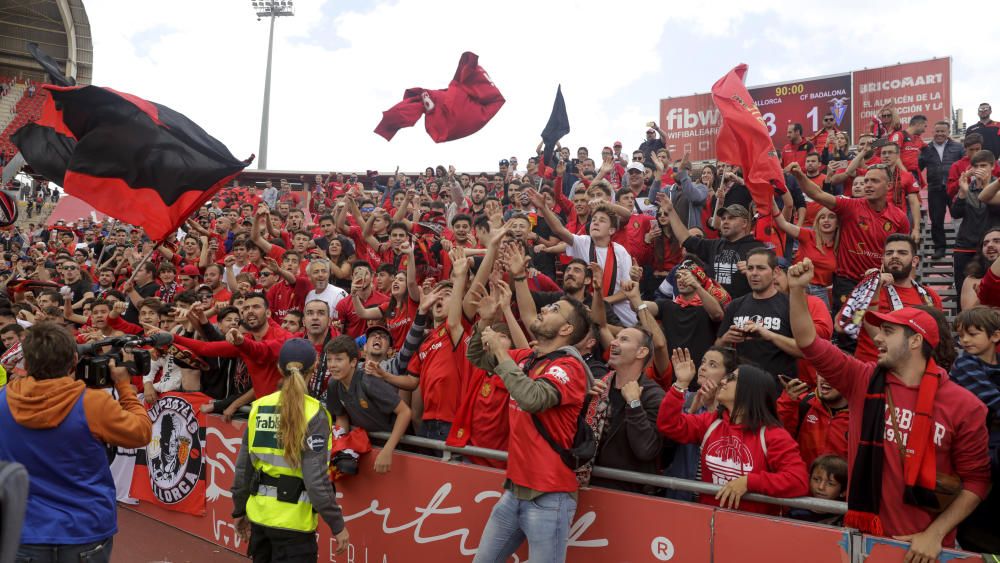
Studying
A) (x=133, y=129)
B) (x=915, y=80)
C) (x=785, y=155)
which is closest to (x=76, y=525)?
(x=133, y=129)

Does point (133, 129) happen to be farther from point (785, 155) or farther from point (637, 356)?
point (785, 155)

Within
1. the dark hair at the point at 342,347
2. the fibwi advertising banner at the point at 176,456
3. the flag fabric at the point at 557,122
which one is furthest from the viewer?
the flag fabric at the point at 557,122

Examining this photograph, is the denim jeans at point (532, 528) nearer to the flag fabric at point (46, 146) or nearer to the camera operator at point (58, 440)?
the camera operator at point (58, 440)

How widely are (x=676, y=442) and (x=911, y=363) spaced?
1.60 metres

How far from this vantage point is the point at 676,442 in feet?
16.1

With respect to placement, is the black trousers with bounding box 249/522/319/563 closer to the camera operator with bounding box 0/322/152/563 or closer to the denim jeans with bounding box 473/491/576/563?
the camera operator with bounding box 0/322/152/563

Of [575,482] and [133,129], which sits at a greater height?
[133,129]

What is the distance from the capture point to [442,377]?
5.88 meters

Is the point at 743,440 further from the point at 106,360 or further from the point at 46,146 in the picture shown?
the point at 46,146

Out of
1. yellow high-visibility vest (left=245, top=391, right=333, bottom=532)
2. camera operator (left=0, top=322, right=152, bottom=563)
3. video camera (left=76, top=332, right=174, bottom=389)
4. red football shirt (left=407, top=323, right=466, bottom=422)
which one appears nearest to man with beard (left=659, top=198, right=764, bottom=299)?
red football shirt (left=407, top=323, right=466, bottom=422)

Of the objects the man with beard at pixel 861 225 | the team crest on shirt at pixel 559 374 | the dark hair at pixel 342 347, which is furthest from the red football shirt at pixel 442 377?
the man with beard at pixel 861 225

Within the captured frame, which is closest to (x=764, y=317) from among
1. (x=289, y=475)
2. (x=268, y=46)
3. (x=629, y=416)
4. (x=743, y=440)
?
Result: (x=743, y=440)

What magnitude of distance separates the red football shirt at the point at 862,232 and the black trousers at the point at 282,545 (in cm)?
544

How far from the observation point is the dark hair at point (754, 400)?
429 cm
